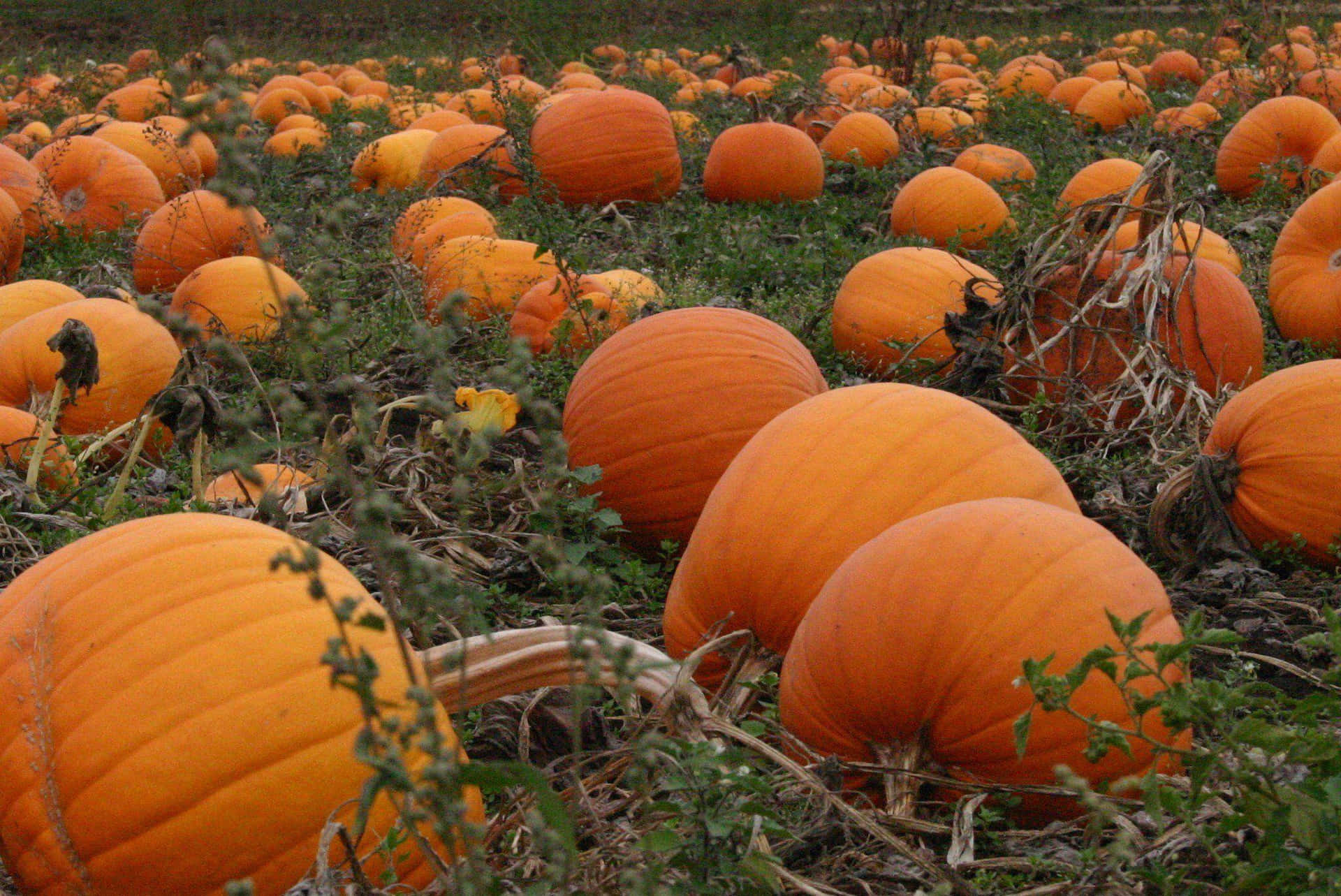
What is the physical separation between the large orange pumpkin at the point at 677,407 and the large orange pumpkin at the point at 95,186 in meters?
4.50

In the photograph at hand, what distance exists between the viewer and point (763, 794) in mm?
1856

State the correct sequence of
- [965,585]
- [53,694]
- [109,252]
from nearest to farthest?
[53,694] < [965,585] < [109,252]

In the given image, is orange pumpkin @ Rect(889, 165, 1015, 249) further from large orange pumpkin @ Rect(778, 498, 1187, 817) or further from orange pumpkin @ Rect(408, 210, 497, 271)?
large orange pumpkin @ Rect(778, 498, 1187, 817)

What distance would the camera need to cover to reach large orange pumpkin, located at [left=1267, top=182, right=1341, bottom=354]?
493 cm

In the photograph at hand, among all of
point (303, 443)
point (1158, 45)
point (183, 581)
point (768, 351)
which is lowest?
point (1158, 45)

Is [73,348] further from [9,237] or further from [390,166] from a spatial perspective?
[390,166]

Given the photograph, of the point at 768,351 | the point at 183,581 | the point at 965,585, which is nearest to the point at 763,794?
the point at 965,585

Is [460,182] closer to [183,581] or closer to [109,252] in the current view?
[109,252]

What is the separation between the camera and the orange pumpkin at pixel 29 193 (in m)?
6.86

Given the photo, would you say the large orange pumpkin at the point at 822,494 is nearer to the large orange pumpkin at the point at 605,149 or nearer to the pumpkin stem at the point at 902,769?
the pumpkin stem at the point at 902,769

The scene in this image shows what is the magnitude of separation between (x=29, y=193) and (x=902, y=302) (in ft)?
15.3

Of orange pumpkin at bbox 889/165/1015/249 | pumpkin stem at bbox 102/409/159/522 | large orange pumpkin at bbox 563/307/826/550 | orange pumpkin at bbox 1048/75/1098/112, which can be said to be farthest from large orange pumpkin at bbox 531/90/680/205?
pumpkin stem at bbox 102/409/159/522

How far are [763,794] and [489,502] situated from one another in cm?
220

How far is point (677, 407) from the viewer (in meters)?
3.58
